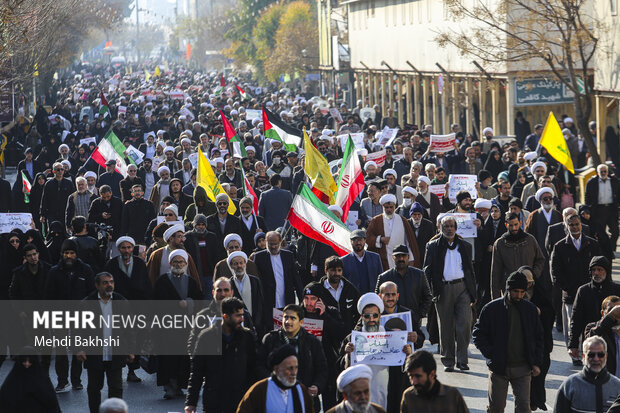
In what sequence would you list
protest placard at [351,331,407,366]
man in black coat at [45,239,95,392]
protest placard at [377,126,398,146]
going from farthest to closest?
protest placard at [377,126,398,146], man in black coat at [45,239,95,392], protest placard at [351,331,407,366]

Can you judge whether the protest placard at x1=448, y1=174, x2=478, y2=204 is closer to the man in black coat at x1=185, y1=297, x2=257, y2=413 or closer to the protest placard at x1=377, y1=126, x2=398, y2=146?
the protest placard at x1=377, y1=126, x2=398, y2=146

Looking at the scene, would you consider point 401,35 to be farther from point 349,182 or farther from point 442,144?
point 349,182

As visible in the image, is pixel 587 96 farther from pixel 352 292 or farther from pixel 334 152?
pixel 352 292

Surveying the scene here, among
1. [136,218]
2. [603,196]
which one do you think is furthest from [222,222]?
[603,196]

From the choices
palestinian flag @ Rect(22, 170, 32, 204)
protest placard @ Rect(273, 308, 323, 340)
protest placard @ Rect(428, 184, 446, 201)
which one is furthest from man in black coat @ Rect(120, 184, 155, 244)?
protest placard @ Rect(273, 308, 323, 340)

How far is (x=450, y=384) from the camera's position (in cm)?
1183

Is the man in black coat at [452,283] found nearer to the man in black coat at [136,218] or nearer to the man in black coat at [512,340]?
the man in black coat at [512,340]

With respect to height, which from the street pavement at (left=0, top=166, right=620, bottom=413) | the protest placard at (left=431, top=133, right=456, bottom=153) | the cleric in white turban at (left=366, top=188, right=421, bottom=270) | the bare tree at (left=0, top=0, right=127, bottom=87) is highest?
the bare tree at (left=0, top=0, right=127, bottom=87)

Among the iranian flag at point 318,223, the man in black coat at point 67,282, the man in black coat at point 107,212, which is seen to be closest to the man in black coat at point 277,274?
the iranian flag at point 318,223

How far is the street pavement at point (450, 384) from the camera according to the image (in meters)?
11.2

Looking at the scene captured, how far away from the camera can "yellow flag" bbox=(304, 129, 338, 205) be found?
56.3 feet

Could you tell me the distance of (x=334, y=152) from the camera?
24859 mm

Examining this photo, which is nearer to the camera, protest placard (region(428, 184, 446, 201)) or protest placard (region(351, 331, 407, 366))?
protest placard (region(351, 331, 407, 366))

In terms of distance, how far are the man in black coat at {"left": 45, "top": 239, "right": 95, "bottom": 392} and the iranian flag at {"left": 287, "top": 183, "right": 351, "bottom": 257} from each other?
2.49 metres
